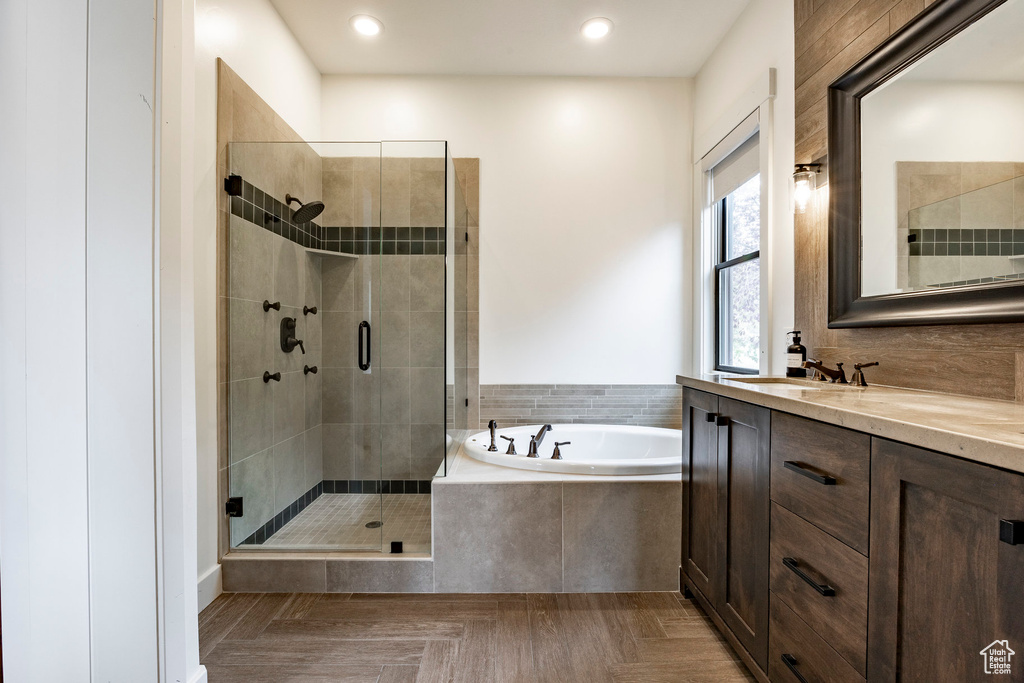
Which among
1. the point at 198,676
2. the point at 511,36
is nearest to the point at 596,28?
the point at 511,36

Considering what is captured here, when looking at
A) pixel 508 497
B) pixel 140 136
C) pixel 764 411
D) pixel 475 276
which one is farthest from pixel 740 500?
pixel 475 276

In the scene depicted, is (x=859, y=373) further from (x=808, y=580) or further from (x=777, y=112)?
(x=777, y=112)

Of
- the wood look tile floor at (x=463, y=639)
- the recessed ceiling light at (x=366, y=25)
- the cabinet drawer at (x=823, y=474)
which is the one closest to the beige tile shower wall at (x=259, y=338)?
the wood look tile floor at (x=463, y=639)

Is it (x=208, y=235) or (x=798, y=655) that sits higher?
(x=208, y=235)

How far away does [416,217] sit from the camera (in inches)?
89.2

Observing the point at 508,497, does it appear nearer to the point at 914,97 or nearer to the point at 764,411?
the point at 764,411

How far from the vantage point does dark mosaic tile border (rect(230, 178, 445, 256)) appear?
2232 millimetres

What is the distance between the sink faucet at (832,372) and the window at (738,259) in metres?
0.69

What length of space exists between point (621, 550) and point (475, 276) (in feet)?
6.09

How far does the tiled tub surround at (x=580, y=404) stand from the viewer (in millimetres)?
3201

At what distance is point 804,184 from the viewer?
1.97m

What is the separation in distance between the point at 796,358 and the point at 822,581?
106cm

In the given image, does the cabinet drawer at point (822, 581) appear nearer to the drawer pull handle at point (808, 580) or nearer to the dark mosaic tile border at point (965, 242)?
the drawer pull handle at point (808, 580)

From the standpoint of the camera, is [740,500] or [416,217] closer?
[740,500]
